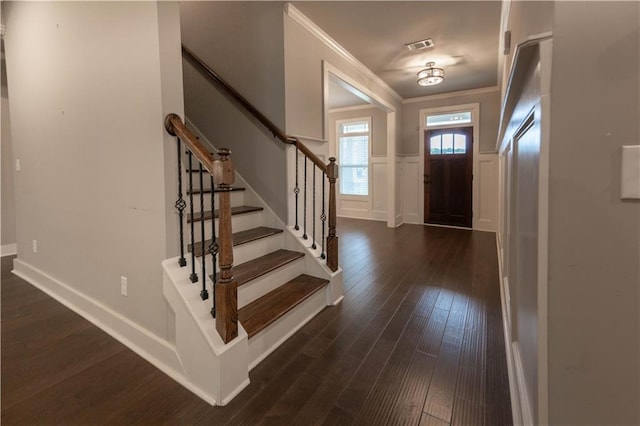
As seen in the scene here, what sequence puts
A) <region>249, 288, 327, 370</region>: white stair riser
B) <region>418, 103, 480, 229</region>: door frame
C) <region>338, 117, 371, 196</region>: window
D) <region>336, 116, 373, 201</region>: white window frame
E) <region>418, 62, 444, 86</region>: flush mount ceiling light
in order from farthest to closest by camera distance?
<region>338, 117, 371, 196</region>: window < <region>336, 116, 373, 201</region>: white window frame < <region>418, 103, 480, 229</region>: door frame < <region>418, 62, 444, 86</region>: flush mount ceiling light < <region>249, 288, 327, 370</region>: white stair riser

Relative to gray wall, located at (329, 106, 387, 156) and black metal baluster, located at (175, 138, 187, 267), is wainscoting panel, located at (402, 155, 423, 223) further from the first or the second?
black metal baluster, located at (175, 138, 187, 267)

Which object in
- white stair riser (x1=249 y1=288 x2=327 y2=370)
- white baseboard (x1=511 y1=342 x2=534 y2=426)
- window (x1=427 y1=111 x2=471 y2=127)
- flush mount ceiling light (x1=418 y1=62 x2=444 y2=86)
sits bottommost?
white stair riser (x1=249 y1=288 x2=327 y2=370)

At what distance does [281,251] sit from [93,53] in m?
1.90

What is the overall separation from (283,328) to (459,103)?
5.47m

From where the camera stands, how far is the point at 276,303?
214 centimetres

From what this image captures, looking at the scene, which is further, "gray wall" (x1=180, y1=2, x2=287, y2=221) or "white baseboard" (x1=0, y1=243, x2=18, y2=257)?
"white baseboard" (x1=0, y1=243, x2=18, y2=257)

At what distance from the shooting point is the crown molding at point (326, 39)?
277 cm

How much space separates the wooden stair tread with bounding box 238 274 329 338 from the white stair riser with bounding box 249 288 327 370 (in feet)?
0.15

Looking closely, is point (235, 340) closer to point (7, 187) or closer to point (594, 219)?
point (594, 219)

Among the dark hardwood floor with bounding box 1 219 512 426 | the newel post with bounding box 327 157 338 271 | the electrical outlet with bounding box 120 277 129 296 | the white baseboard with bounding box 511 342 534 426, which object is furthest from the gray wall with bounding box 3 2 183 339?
the white baseboard with bounding box 511 342 534 426

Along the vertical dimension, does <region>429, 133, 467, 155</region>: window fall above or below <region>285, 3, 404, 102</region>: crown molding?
below

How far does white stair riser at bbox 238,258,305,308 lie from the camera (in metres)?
2.10

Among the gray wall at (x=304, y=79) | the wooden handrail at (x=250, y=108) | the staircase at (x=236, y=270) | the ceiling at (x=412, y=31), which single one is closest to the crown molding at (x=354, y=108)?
the ceiling at (x=412, y=31)

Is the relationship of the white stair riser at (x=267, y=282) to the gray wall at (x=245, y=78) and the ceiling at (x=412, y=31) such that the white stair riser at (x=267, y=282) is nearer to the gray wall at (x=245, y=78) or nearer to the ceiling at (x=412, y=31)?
the gray wall at (x=245, y=78)
